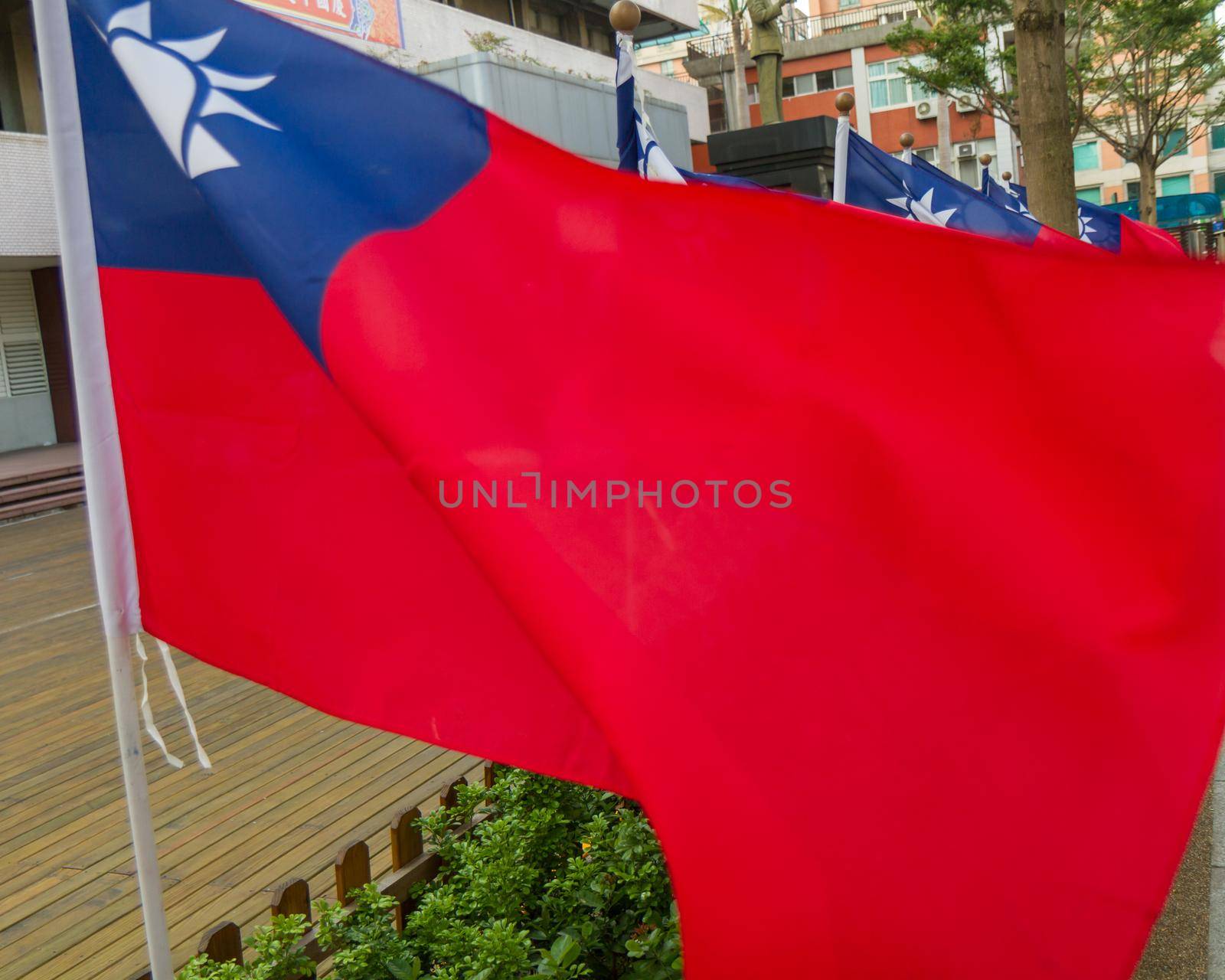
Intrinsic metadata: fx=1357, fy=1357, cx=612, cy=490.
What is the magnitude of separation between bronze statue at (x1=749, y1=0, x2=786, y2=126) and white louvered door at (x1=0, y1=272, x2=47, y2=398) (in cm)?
1545

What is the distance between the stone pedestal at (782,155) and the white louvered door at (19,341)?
57.5 feet

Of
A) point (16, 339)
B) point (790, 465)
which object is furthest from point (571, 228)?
point (16, 339)

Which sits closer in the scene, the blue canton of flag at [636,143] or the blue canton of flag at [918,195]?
the blue canton of flag at [636,143]

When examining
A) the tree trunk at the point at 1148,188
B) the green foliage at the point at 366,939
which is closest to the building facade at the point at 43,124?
the tree trunk at the point at 1148,188

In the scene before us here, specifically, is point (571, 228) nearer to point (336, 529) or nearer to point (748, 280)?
point (748, 280)

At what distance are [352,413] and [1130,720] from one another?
1.35m

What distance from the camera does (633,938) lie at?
3215mm

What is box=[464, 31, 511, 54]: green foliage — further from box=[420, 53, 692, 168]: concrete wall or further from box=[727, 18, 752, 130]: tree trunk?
box=[727, 18, 752, 130]: tree trunk

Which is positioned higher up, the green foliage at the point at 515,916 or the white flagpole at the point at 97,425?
the white flagpole at the point at 97,425

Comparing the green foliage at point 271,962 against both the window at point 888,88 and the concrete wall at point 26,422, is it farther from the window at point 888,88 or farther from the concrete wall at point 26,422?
the window at point 888,88

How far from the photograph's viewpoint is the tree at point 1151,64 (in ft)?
98.1

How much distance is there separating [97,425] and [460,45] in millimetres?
28072

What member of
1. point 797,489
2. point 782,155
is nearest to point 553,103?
point 782,155

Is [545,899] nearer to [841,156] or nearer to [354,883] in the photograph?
[354,883]
